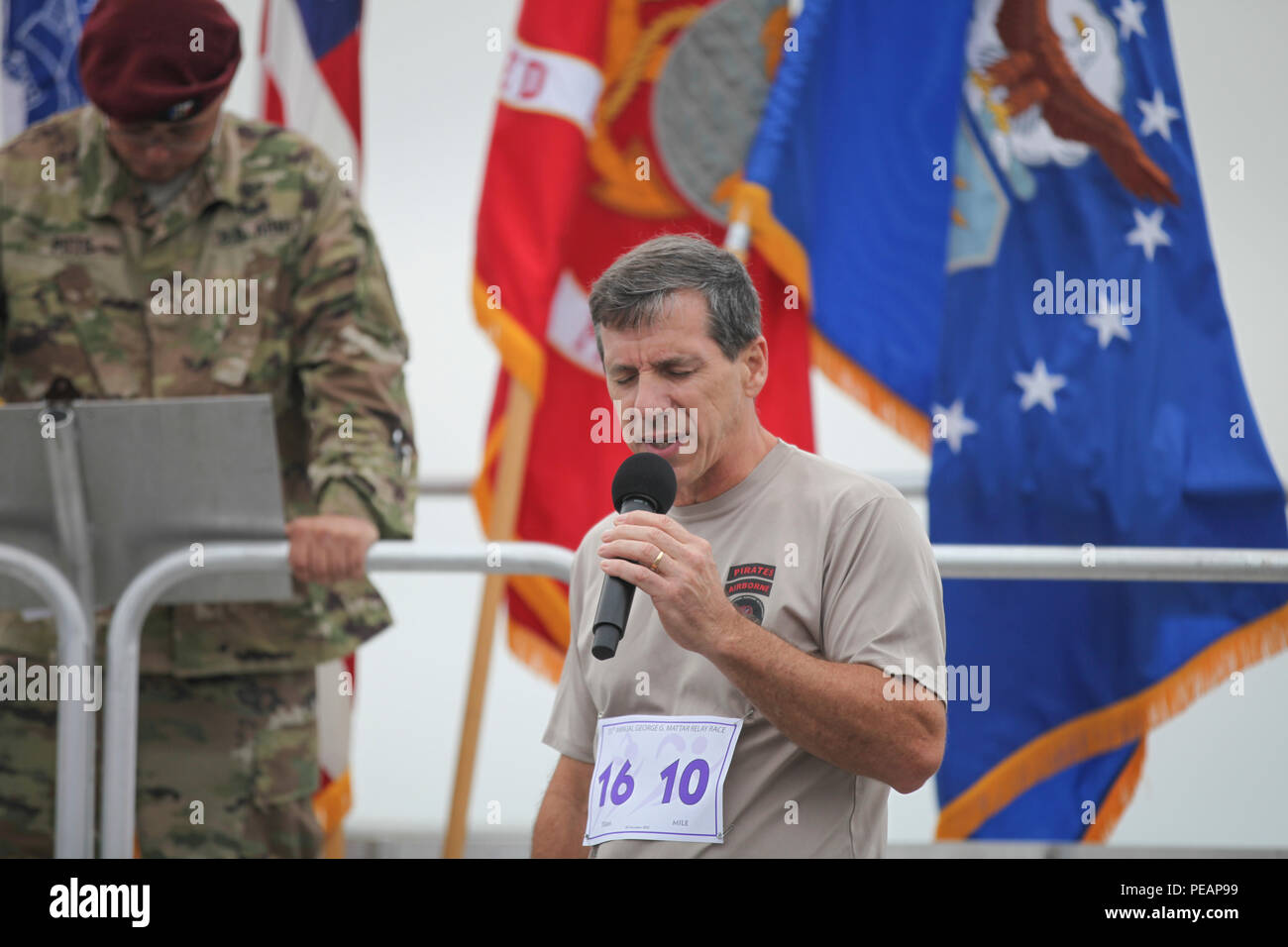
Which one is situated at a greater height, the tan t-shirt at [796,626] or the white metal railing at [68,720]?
the tan t-shirt at [796,626]

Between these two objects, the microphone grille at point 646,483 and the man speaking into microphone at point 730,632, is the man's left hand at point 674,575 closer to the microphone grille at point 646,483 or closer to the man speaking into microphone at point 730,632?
the man speaking into microphone at point 730,632

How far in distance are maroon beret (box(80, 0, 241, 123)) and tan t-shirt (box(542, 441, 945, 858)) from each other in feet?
5.40

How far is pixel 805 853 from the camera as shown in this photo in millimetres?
1771

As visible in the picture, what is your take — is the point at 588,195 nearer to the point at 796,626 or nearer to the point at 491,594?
the point at 491,594

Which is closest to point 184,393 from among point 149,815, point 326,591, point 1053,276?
point 326,591

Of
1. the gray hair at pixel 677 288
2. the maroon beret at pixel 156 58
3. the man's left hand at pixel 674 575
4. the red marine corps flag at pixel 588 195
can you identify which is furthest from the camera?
the red marine corps flag at pixel 588 195

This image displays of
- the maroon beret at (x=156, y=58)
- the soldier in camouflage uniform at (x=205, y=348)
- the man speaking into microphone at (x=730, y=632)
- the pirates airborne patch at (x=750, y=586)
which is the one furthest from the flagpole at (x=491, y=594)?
the pirates airborne patch at (x=750, y=586)

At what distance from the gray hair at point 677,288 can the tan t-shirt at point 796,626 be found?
204 mm

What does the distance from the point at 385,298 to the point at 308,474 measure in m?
0.42

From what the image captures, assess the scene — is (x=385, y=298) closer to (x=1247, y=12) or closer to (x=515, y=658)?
(x=515, y=658)

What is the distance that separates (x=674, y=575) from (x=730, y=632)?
0.33 feet

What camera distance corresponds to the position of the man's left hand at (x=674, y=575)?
1.66 meters

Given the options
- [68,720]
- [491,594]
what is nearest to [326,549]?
[68,720]
